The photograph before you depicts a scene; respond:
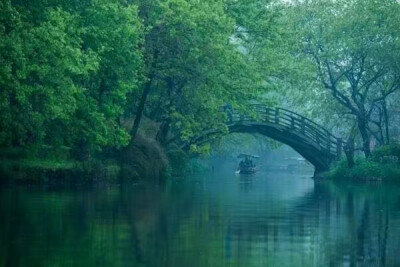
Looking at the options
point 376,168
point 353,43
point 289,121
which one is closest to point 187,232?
point 376,168

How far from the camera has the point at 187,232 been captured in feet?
66.5

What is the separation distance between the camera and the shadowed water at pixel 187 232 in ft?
51.8

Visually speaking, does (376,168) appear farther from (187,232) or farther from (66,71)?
(187,232)

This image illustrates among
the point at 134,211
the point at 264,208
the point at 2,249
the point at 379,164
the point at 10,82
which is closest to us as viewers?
the point at 2,249

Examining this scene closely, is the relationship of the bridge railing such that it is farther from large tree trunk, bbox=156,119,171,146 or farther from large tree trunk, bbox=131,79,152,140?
large tree trunk, bbox=131,79,152,140

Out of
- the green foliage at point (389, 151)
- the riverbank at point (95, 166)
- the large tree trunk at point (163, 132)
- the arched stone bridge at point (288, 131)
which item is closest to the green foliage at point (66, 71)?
the riverbank at point (95, 166)

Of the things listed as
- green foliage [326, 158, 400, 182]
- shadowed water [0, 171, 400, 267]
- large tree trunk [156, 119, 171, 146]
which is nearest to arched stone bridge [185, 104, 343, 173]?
green foliage [326, 158, 400, 182]

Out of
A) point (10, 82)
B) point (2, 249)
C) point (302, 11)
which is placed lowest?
point (2, 249)

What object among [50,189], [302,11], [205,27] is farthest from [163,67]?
[302,11]

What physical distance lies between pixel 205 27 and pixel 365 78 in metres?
21.2

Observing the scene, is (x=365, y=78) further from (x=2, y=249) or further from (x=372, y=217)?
(x=2, y=249)

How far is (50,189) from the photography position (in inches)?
1421

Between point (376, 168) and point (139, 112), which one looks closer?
point (139, 112)

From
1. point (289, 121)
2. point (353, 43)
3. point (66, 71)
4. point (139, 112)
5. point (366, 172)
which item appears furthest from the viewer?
point (289, 121)
